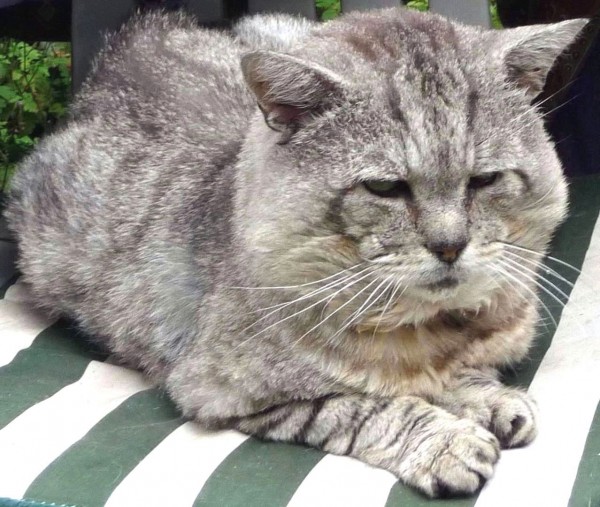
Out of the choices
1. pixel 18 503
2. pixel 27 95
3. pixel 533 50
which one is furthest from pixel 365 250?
pixel 27 95

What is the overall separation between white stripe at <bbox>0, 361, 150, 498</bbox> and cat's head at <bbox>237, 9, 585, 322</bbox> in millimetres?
535

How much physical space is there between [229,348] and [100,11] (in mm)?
1714

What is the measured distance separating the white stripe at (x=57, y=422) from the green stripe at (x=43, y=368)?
0.08ft

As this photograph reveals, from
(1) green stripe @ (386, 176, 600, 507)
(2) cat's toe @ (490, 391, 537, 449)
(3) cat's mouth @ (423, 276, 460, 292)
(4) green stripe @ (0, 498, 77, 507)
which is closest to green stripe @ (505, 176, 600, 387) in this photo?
(1) green stripe @ (386, 176, 600, 507)

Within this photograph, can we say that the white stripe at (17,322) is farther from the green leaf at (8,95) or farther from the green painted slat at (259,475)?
the green leaf at (8,95)

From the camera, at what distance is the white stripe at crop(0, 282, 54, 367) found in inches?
99.6

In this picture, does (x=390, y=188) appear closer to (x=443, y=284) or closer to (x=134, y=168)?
(x=443, y=284)

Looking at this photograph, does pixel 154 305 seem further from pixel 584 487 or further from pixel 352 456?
pixel 584 487

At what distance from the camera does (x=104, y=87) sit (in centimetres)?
285

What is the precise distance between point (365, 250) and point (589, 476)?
1.91 feet

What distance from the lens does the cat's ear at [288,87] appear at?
1.85m

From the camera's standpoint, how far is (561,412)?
82.3 inches

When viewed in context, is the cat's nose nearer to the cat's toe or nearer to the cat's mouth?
the cat's mouth

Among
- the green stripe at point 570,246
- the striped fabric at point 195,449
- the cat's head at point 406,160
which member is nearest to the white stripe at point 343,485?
the striped fabric at point 195,449
